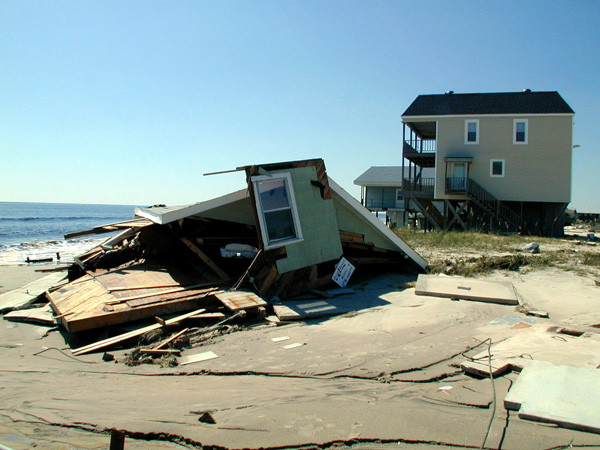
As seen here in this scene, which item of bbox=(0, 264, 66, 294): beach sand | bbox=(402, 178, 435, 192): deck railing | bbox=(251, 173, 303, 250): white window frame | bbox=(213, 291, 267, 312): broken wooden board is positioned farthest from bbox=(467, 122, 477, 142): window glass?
bbox=(0, 264, 66, 294): beach sand

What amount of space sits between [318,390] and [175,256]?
8634 mm

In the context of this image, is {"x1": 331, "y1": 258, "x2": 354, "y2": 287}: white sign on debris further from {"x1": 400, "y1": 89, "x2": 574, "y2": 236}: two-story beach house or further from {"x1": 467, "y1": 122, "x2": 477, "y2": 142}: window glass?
{"x1": 467, "y1": 122, "x2": 477, "y2": 142}: window glass

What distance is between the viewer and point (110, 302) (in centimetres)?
852

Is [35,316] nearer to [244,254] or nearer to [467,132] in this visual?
[244,254]

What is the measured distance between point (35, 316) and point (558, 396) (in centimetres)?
970

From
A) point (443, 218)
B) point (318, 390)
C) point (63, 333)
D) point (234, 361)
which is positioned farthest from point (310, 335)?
point (443, 218)

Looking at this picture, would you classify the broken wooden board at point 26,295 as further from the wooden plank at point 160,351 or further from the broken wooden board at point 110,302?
the wooden plank at point 160,351

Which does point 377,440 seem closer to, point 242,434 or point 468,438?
point 468,438

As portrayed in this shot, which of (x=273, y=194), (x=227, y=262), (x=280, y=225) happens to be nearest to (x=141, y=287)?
(x=227, y=262)

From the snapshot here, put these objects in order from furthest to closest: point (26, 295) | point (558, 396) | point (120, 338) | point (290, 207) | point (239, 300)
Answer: point (26, 295)
point (290, 207)
point (239, 300)
point (120, 338)
point (558, 396)

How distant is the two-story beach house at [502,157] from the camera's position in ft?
92.8

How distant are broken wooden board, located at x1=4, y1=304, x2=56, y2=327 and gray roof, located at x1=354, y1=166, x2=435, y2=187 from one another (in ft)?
126

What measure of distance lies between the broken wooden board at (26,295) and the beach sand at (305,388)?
80.9 inches

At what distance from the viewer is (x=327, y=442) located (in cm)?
353
